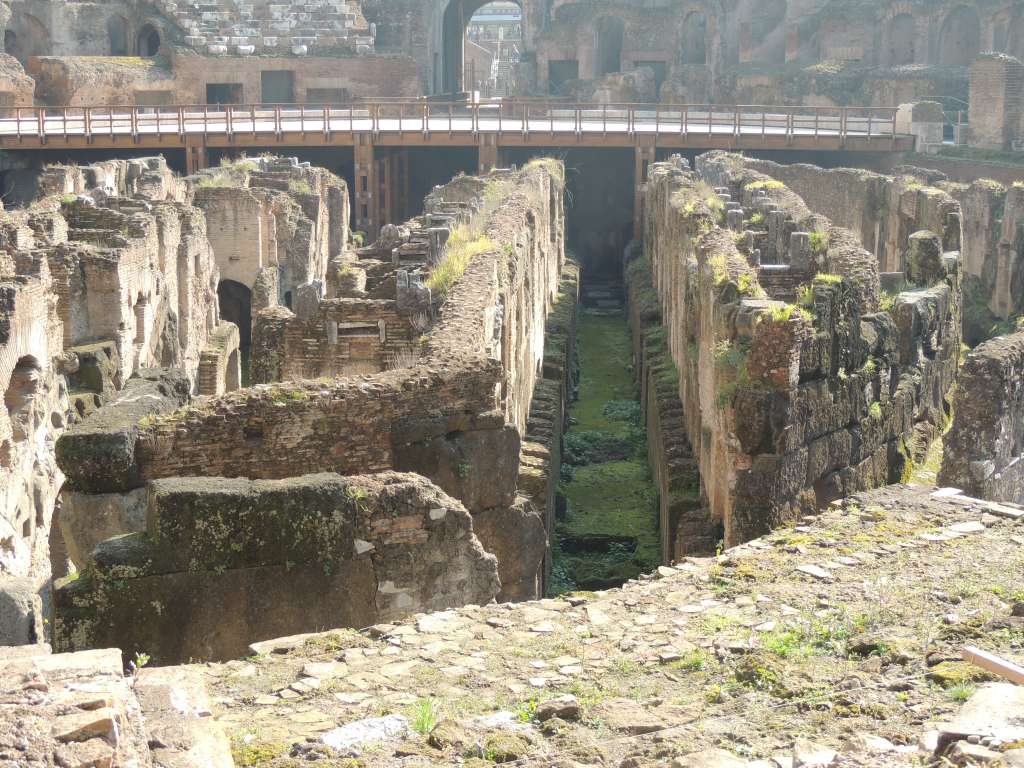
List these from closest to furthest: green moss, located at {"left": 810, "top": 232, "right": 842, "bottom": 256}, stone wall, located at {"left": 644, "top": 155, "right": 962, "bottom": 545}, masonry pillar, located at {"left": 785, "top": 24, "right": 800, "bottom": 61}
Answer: stone wall, located at {"left": 644, "top": 155, "right": 962, "bottom": 545} → green moss, located at {"left": 810, "top": 232, "right": 842, "bottom": 256} → masonry pillar, located at {"left": 785, "top": 24, "right": 800, "bottom": 61}

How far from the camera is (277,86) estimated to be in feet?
173

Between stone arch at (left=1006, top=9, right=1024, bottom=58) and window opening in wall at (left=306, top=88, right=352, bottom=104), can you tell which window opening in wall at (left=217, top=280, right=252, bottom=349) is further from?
stone arch at (left=1006, top=9, right=1024, bottom=58)

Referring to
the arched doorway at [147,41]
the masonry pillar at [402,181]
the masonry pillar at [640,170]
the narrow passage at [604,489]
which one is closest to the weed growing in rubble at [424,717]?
the narrow passage at [604,489]

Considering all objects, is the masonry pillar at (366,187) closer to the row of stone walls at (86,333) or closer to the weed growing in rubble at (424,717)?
the row of stone walls at (86,333)

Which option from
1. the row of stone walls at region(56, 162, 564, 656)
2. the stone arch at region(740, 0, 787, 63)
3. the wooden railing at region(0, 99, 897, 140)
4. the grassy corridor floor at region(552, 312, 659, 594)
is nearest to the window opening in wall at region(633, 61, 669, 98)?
the stone arch at region(740, 0, 787, 63)

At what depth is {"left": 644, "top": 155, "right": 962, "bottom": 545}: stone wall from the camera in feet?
36.2

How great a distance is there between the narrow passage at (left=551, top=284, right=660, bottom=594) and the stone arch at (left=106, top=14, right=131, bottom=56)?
114ft

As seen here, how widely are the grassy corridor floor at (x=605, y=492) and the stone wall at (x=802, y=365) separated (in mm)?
1114

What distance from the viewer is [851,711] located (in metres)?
5.82

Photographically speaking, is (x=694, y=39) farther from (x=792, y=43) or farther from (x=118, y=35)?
(x=118, y=35)

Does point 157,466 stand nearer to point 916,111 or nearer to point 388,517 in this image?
point 388,517

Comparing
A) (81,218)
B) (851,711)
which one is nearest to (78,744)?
(851,711)

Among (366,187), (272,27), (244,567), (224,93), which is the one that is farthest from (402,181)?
(244,567)

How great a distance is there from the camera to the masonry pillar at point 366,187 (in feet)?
125
